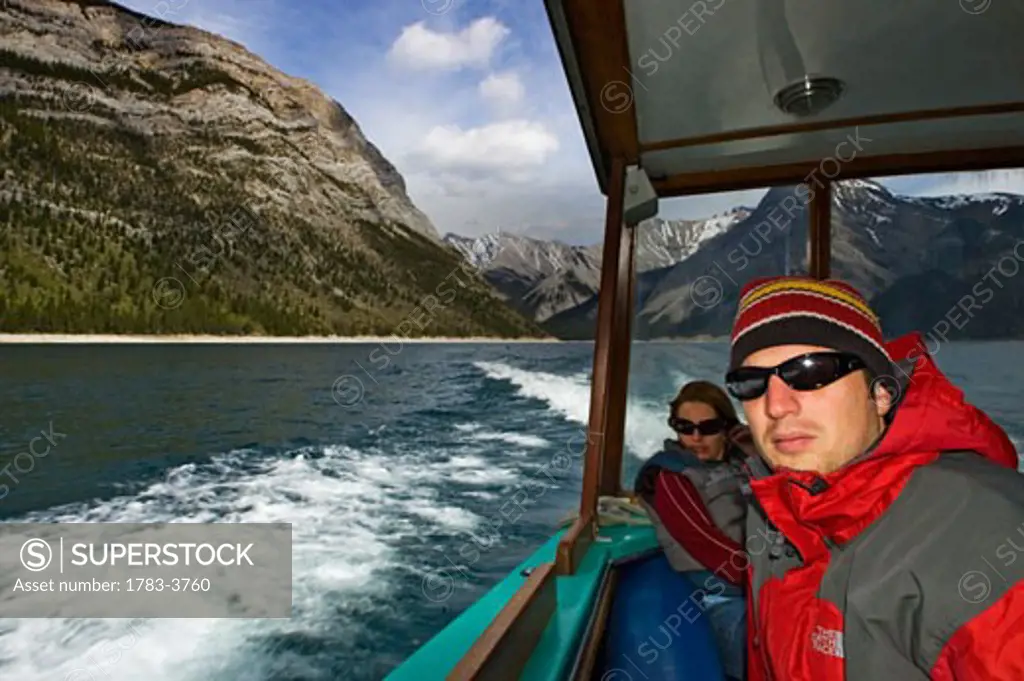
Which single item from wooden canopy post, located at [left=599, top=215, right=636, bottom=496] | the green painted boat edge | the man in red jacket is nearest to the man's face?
the man in red jacket

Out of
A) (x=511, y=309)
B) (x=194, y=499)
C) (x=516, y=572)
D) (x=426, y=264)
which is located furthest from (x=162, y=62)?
(x=516, y=572)

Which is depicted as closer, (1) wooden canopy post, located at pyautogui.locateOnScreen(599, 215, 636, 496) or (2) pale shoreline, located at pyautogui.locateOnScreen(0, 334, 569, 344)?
(1) wooden canopy post, located at pyautogui.locateOnScreen(599, 215, 636, 496)

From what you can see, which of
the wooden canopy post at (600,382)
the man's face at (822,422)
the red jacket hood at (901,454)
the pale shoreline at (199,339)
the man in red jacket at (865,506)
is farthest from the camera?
the pale shoreline at (199,339)

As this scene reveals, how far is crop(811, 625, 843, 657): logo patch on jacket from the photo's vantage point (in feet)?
2.89

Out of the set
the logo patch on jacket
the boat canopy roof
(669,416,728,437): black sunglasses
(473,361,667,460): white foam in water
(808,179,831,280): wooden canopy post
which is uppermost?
the boat canopy roof

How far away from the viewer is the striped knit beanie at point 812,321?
1033 millimetres

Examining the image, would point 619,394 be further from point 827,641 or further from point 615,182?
point 827,641

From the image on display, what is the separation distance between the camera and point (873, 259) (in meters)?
4.52

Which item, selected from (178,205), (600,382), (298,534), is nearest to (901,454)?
(600,382)

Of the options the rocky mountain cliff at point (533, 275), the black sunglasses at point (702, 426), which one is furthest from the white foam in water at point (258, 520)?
the rocky mountain cliff at point (533, 275)

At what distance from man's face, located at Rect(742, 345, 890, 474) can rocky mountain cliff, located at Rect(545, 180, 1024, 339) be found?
1.08 meters

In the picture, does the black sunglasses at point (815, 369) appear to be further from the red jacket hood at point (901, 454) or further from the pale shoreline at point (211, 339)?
the pale shoreline at point (211, 339)

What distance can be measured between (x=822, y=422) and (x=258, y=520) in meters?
7.84

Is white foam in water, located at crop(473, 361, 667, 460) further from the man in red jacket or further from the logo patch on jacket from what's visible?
the logo patch on jacket
